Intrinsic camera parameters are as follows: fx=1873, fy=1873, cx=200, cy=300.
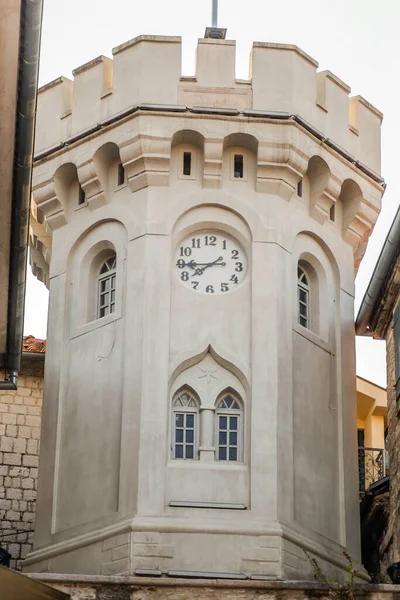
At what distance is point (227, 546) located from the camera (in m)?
24.8

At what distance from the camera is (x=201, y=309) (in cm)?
2655

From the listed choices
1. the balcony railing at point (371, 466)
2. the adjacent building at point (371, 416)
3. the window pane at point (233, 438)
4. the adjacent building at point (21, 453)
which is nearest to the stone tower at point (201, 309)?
the window pane at point (233, 438)

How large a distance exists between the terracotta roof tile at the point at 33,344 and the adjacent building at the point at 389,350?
5.13m

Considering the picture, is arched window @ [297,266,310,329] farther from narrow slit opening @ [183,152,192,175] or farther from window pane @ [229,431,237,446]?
window pane @ [229,431,237,446]

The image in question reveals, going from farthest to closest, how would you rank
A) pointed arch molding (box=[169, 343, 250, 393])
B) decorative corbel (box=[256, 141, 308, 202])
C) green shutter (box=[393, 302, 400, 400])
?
decorative corbel (box=[256, 141, 308, 202]) < green shutter (box=[393, 302, 400, 400]) < pointed arch molding (box=[169, 343, 250, 393])

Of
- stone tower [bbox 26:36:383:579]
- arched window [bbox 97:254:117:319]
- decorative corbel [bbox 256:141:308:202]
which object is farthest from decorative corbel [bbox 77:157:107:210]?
decorative corbel [bbox 256:141:308:202]

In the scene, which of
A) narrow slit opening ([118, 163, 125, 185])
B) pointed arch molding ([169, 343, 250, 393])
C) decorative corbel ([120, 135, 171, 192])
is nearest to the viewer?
pointed arch molding ([169, 343, 250, 393])

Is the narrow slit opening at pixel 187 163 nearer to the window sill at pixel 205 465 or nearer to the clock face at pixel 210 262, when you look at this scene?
the clock face at pixel 210 262

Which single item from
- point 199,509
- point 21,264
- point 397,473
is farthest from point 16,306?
point 397,473

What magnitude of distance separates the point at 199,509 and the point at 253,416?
1587mm

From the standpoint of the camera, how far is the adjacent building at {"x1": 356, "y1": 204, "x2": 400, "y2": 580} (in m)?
26.1

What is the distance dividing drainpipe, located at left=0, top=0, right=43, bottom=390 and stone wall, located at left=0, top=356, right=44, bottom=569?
6.21 m

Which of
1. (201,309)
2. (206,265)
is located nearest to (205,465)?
(201,309)

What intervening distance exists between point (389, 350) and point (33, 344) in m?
5.90
